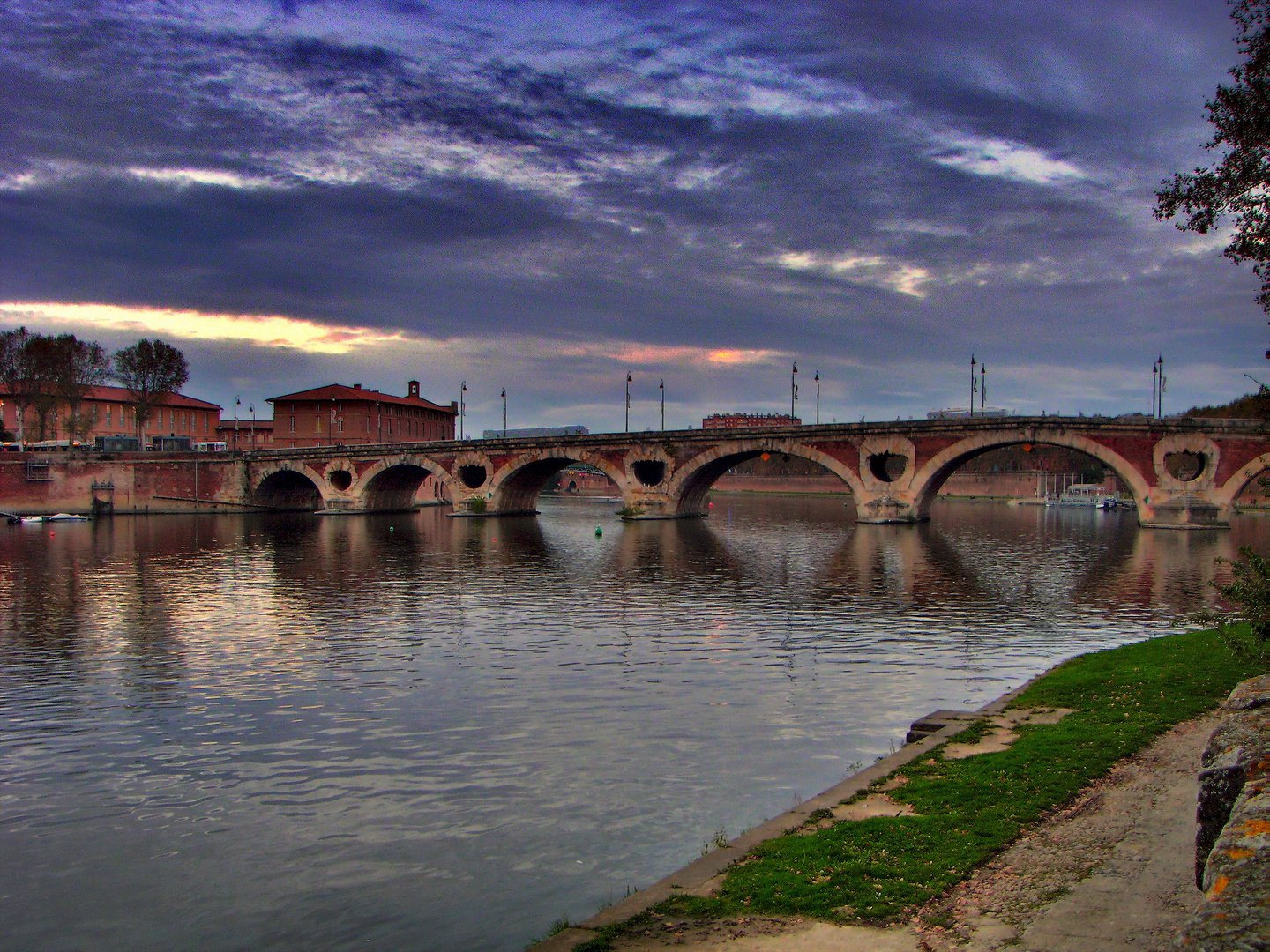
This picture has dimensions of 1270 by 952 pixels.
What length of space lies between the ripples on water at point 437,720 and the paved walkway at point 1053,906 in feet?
10.7

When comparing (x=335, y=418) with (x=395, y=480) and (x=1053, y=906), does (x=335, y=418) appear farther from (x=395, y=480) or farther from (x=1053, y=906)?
(x=1053, y=906)

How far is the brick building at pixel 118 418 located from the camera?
5158 inches

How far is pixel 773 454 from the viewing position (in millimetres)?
82625

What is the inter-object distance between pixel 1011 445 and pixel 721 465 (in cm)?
2448

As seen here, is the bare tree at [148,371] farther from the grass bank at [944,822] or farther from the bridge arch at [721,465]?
the grass bank at [944,822]

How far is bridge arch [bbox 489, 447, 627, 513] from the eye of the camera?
8619 cm

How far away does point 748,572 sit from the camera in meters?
44.6

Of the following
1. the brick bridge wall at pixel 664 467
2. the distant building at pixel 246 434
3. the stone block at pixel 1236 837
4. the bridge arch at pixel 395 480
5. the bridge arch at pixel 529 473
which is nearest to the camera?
the stone block at pixel 1236 837

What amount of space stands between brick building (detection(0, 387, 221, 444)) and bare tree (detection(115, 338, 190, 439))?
21.3m

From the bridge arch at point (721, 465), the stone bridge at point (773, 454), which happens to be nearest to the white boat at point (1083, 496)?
the stone bridge at point (773, 454)

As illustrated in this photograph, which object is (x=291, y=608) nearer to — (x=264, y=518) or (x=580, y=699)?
(x=580, y=699)

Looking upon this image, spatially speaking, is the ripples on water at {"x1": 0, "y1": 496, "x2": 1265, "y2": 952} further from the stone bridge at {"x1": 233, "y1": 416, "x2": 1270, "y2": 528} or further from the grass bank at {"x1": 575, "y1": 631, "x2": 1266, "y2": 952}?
the stone bridge at {"x1": 233, "y1": 416, "x2": 1270, "y2": 528}

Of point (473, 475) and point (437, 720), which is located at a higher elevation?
point (473, 475)

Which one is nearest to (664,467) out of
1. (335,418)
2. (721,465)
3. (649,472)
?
(649,472)
